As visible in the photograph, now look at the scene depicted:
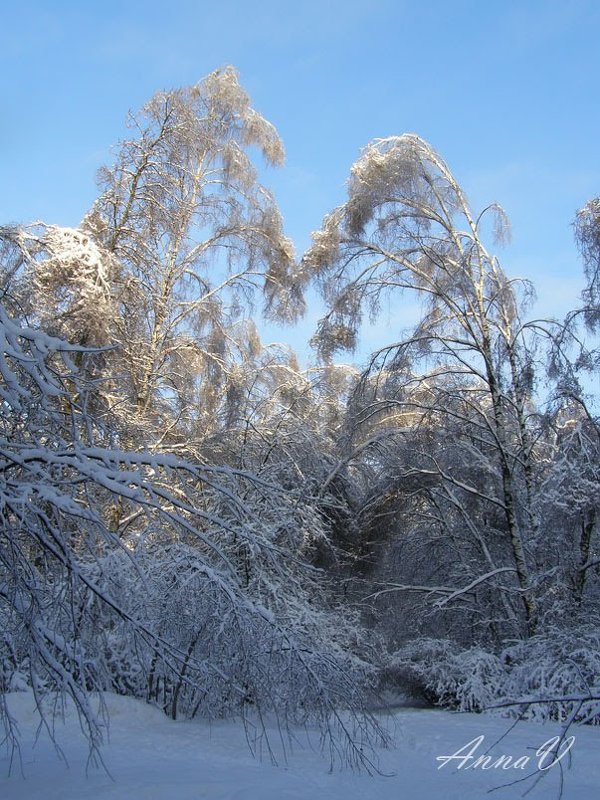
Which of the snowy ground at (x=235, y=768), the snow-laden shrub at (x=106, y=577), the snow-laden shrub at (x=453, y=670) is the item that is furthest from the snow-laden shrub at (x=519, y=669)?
the snow-laden shrub at (x=106, y=577)

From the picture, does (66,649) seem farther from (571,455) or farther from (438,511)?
(438,511)

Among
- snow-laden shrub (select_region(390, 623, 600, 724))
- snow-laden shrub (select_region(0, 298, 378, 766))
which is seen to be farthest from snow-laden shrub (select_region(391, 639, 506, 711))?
snow-laden shrub (select_region(0, 298, 378, 766))

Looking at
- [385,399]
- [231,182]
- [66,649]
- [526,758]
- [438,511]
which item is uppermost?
[231,182]

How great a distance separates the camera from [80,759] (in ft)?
19.4

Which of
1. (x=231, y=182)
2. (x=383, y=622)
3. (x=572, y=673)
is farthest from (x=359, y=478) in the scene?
(x=231, y=182)

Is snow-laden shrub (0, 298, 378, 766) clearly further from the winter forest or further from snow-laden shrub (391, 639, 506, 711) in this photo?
snow-laden shrub (391, 639, 506, 711)

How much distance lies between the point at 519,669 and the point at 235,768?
4.90m

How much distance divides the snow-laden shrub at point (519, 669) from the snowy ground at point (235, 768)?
0.63m

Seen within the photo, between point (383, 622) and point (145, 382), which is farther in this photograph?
point (383, 622)

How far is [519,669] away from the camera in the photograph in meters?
9.38

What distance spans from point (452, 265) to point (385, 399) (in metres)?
2.47

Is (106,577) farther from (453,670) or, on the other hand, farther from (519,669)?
(453,670)

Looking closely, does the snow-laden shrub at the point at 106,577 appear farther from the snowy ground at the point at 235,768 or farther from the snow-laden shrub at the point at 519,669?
the snow-laden shrub at the point at 519,669

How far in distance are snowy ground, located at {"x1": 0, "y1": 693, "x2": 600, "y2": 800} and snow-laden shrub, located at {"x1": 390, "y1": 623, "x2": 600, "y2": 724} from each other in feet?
2.07
